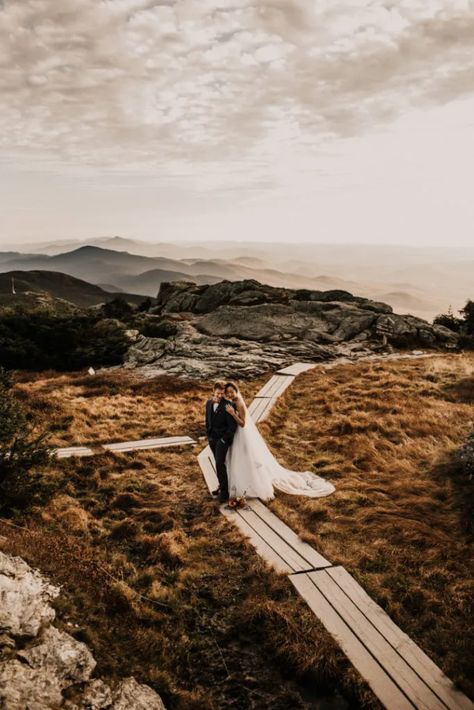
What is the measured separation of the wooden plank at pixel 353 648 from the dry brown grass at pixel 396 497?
2.68 feet

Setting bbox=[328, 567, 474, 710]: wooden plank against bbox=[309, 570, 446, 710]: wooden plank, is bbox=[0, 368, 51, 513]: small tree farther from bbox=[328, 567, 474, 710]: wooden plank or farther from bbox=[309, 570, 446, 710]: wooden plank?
bbox=[328, 567, 474, 710]: wooden plank

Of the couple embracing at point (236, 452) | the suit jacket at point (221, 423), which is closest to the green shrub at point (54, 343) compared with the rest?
the suit jacket at point (221, 423)

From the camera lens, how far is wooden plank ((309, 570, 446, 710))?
5.12 metres

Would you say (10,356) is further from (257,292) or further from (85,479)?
(257,292)

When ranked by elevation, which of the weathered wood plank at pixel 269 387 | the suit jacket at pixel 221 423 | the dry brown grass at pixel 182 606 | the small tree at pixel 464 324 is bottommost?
the dry brown grass at pixel 182 606

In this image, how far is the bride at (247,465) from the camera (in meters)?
10.1

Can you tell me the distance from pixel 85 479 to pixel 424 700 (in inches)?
346

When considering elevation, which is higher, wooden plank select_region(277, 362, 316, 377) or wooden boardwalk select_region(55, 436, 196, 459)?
wooden plank select_region(277, 362, 316, 377)

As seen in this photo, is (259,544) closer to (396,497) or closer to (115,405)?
(396,497)

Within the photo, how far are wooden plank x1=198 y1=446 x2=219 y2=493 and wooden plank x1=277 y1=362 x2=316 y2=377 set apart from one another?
1139cm

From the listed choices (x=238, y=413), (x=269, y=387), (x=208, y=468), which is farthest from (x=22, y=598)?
(x=269, y=387)

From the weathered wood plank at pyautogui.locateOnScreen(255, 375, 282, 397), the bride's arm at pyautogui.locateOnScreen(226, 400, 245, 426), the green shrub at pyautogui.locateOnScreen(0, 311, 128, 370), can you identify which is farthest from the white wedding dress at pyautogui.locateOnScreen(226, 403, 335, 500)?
the green shrub at pyautogui.locateOnScreen(0, 311, 128, 370)

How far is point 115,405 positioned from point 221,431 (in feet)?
29.7

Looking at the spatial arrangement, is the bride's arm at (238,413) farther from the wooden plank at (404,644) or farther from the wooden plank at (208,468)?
the wooden plank at (404,644)
